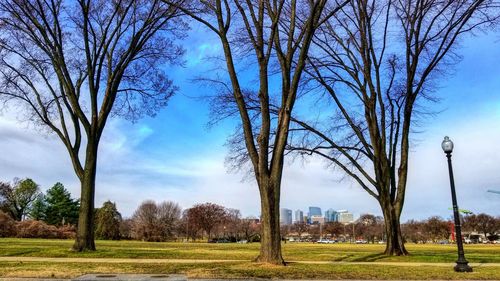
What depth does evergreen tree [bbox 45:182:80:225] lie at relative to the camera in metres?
88.4

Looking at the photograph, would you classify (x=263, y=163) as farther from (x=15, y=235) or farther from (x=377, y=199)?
(x=15, y=235)

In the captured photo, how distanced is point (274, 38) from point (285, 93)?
6.90 feet

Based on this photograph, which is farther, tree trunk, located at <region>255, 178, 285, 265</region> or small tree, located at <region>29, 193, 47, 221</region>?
small tree, located at <region>29, 193, 47, 221</region>

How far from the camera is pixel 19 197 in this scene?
95.2 meters

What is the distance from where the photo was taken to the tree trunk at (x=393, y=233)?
829 inches

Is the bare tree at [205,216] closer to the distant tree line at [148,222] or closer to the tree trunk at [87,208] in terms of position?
the distant tree line at [148,222]

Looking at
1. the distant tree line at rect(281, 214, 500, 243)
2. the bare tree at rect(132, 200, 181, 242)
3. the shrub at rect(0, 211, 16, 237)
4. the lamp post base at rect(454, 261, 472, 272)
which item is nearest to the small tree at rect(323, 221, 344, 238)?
the distant tree line at rect(281, 214, 500, 243)

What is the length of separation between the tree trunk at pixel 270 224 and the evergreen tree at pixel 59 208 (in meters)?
81.8

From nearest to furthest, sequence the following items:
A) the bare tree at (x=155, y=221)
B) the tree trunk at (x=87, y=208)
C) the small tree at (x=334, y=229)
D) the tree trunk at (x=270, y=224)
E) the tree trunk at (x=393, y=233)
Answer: the tree trunk at (x=270, y=224), the tree trunk at (x=87, y=208), the tree trunk at (x=393, y=233), the bare tree at (x=155, y=221), the small tree at (x=334, y=229)

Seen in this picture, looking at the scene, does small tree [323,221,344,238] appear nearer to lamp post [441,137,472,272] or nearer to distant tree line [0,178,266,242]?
distant tree line [0,178,266,242]

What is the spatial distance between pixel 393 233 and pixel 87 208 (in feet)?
46.1

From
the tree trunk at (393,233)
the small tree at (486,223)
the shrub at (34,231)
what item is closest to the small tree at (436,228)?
the small tree at (486,223)

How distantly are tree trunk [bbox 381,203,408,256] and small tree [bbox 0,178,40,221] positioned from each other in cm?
9080

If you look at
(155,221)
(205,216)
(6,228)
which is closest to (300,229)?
(205,216)
